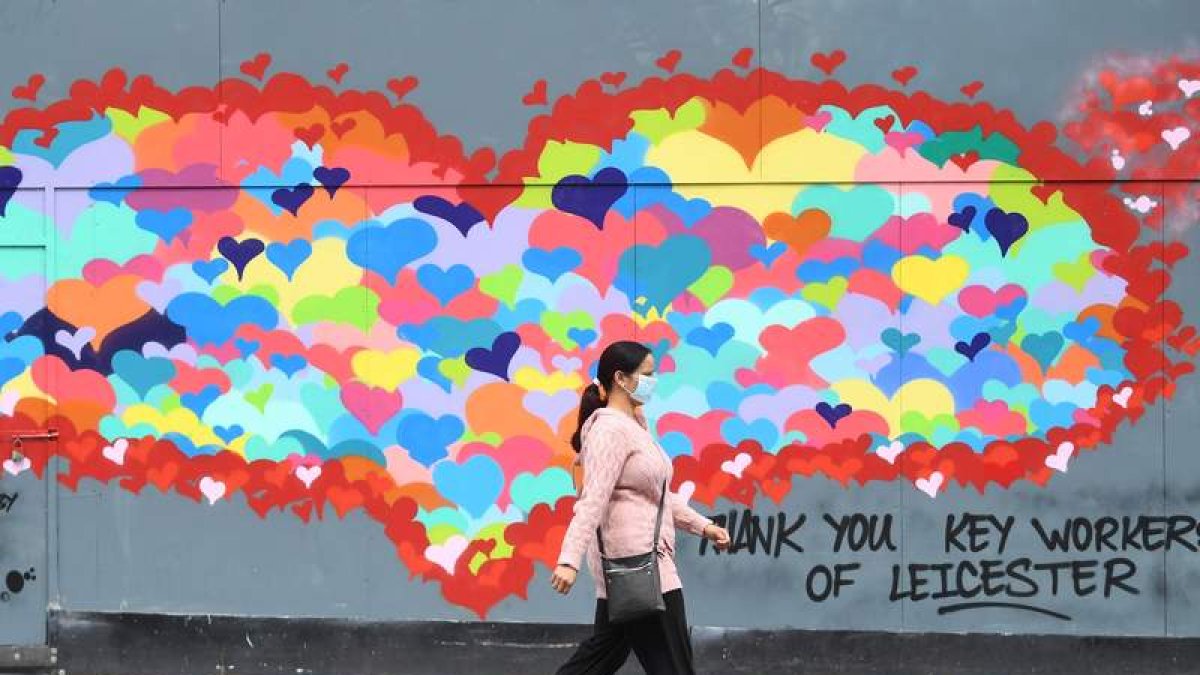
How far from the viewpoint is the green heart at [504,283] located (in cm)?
960

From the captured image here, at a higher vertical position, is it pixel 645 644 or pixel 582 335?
pixel 582 335

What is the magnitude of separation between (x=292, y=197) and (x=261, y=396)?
1.15 metres

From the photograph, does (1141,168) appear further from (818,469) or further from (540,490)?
(540,490)

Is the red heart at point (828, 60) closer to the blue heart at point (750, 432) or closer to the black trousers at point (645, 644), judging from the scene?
the blue heart at point (750, 432)

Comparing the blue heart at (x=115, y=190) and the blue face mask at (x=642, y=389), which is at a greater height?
the blue heart at (x=115, y=190)

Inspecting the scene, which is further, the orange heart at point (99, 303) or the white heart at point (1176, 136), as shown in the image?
the orange heart at point (99, 303)

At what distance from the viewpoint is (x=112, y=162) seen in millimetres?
9859

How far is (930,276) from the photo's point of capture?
9.37 m

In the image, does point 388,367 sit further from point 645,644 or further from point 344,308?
point 645,644

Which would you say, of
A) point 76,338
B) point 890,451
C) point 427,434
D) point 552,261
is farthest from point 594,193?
point 76,338

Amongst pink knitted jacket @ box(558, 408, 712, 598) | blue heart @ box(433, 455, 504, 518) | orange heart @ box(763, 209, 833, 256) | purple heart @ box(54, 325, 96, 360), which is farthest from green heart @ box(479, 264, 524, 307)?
pink knitted jacket @ box(558, 408, 712, 598)

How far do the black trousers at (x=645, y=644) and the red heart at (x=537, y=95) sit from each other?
3.65 meters

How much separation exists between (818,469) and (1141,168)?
2.38 metres

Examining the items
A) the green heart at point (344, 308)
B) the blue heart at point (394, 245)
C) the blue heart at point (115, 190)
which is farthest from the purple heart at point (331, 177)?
the blue heart at point (115, 190)
